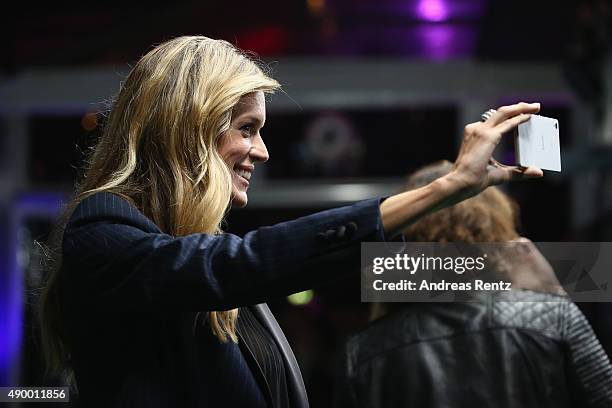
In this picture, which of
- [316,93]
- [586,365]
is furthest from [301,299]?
[586,365]

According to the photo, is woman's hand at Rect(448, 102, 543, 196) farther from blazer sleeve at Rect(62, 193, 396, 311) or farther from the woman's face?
the woman's face

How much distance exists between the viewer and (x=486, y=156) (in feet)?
4.57

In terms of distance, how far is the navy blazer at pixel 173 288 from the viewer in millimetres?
1427

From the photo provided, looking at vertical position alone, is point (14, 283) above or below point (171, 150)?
below

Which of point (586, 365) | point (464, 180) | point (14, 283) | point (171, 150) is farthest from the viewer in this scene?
point (14, 283)

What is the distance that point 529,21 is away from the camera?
6902 millimetres

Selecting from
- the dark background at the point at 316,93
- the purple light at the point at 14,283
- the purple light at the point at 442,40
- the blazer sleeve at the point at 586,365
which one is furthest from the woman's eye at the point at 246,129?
the purple light at the point at 442,40

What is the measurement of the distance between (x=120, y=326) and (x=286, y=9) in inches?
228

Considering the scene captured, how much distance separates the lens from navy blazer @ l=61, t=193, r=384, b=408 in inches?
56.2

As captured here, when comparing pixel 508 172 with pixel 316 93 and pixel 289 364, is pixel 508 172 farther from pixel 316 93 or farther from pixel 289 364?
pixel 316 93

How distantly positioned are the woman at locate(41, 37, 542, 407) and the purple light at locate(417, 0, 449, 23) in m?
5.41

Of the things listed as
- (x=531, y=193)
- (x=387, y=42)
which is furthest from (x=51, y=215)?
(x=531, y=193)

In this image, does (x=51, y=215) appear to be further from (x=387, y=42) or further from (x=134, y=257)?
(x=134, y=257)

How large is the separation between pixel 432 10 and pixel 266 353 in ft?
18.6
